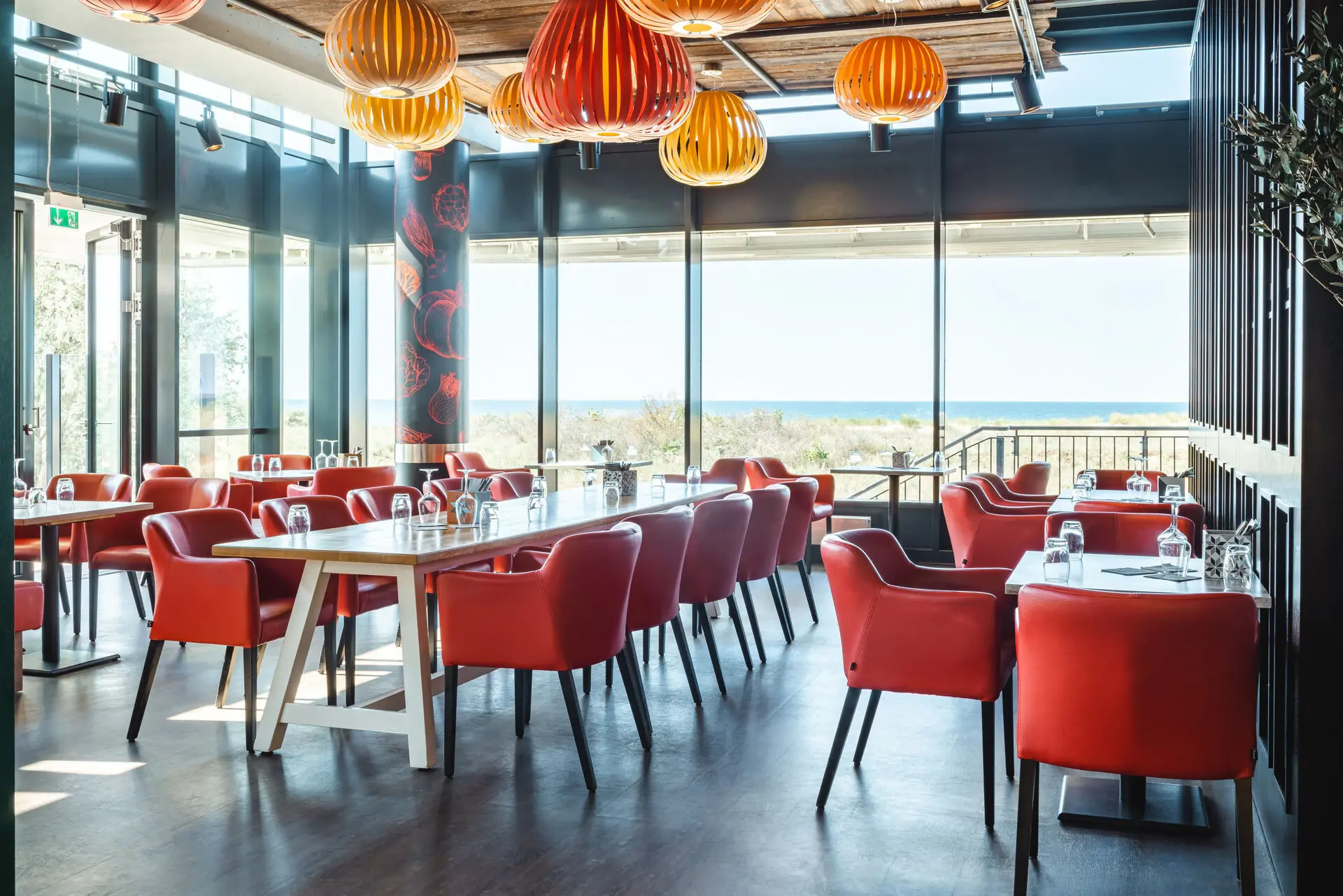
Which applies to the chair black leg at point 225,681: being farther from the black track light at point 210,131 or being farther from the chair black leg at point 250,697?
the black track light at point 210,131

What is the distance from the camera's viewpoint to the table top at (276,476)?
8930 millimetres

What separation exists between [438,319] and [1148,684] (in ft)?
26.4

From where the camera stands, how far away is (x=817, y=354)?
30844 mm

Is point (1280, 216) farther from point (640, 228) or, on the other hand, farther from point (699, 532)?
point (640, 228)

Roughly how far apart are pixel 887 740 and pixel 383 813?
2.09m

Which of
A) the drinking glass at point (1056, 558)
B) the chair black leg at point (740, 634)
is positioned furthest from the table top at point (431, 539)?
the drinking glass at point (1056, 558)

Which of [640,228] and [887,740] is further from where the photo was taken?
[640,228]

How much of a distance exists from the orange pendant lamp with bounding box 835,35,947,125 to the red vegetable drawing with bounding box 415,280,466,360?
5239 mm

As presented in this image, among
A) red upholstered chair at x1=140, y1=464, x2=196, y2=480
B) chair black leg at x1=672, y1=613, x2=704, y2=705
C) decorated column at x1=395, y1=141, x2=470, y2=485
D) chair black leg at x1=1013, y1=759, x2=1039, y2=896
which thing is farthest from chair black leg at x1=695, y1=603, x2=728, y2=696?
decorated column at x1=395, y1=141, x2=470, y2=485

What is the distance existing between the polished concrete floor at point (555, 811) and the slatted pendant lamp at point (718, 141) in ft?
9.47

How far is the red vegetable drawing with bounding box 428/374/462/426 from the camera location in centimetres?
1015

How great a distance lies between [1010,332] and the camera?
29281mm

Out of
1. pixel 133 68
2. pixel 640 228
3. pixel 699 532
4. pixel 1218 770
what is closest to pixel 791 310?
pixel 640 228

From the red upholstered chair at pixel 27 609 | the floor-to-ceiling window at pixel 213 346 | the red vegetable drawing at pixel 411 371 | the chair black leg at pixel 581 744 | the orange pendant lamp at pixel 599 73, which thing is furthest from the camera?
the red vegetable drawing at pixel 411 371
